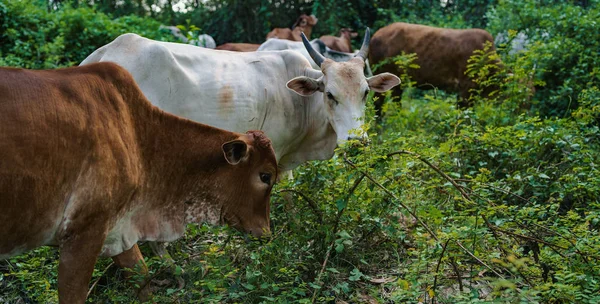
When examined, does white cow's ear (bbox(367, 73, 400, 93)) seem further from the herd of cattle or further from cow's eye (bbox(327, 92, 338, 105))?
cow's eye (bbox(327, 92, 338, 105))

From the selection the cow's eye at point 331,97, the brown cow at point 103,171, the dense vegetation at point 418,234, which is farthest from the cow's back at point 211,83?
the brown cow at point 103,171

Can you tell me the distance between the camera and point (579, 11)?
9422 millimetres

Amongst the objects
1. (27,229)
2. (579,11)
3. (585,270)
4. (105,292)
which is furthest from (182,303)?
(579,11)

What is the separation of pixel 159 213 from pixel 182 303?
0.56 meters

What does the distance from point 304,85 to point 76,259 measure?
260 centimetres

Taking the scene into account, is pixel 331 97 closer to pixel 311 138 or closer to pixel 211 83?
pixel 311 138

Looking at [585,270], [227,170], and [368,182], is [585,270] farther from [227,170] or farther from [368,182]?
[227,170]

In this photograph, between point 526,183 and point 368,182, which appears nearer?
point 368,182

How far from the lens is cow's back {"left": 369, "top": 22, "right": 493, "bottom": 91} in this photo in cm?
953

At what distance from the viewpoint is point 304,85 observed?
569cm

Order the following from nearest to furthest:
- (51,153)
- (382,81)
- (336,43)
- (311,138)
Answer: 1. (51,153)
2. (311,138)
3. (382,81)
4. (336,43)

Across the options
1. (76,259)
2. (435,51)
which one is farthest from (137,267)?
(435,51)

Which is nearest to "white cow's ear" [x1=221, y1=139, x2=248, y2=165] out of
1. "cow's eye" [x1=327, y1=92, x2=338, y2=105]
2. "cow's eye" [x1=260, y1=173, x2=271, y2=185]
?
"cow's eye" [x1=260, y1=173, x2=271, y2=185]

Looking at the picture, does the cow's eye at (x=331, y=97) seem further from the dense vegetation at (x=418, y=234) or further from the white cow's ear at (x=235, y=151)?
A: the white cow's ear at (x=235, y=151)
